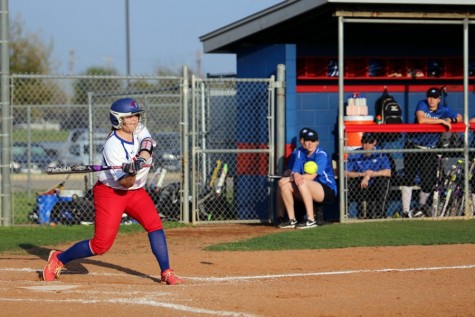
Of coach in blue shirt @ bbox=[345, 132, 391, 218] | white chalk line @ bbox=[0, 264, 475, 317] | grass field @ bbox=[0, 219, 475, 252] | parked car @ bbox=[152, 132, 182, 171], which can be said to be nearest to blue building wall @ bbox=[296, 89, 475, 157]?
coach in blue shirt @ bbox=[345, 132, 391, 218]

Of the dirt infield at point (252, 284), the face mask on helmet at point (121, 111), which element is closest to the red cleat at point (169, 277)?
the dirt infield at point (252, 284)

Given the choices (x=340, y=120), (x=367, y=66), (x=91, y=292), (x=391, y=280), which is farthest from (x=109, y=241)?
(x=367, y=66)

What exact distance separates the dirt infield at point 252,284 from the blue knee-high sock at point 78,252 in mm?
239

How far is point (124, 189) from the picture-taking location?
9.16 metres

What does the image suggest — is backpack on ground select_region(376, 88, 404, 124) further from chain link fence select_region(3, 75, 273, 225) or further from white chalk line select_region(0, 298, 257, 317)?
white chalk line select_region(0, 298, 257, 317)

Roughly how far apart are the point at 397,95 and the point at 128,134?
8.20m

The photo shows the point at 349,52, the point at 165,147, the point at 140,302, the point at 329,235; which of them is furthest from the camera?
the point at 165,147

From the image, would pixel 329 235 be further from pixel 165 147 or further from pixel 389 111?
pixel 165 147

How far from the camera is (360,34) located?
634 inches

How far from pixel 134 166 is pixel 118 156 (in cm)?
37

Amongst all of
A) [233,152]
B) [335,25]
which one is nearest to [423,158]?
[335,25]

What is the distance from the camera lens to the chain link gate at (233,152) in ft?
49.8

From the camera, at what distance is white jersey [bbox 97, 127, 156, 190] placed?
29.5 ft

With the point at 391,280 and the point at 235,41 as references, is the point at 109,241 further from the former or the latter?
the point at 235,41
